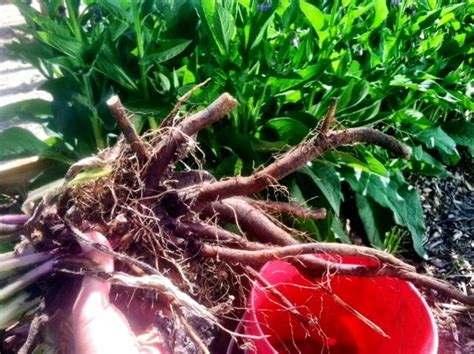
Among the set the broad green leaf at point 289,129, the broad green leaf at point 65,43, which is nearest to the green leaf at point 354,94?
the broad green leaf at point 289,129

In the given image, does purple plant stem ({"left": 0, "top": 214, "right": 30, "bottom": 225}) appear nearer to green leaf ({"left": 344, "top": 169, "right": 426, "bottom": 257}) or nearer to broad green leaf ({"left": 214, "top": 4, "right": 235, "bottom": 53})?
broad green leaf ({"left": 214, "top": 4, "right": 235, "bottom": 53})

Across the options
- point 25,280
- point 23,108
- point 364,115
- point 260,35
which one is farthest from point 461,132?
point 25,280

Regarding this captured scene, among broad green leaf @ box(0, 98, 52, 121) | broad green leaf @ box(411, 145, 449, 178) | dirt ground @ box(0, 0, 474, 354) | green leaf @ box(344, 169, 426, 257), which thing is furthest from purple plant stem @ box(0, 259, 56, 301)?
broad green leaf @ box(411, 145, 449, 178)

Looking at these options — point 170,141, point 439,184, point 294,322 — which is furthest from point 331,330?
point 439,184

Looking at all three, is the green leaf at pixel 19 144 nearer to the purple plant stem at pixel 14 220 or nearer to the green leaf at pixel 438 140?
the purple plant stem at pixel 14 220

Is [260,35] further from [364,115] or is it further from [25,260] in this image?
[25,260]

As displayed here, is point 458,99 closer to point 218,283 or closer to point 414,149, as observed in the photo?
point 414,149
